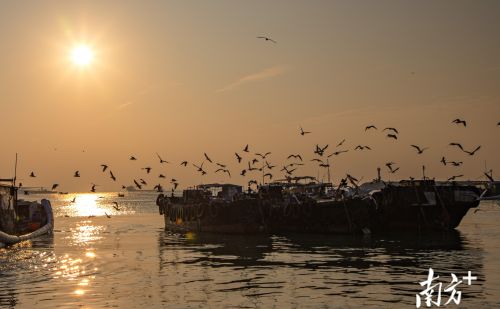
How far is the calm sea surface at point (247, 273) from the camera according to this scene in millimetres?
21453

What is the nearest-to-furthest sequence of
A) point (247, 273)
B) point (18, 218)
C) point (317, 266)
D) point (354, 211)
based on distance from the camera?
point (247, 273), point (317, 266), point (354, 211), point (18, 218)

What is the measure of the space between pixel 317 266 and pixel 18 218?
34.6 m

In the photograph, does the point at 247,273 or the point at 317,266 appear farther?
the point at 317,266

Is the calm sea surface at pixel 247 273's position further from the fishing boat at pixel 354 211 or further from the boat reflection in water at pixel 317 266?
the fishing boat at pixel 354 211

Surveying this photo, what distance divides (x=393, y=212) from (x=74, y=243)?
26297mm

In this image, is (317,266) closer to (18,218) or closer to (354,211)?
(354,211)

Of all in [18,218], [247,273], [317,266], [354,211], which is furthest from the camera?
[18,218]

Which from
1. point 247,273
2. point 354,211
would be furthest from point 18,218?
point 247,273

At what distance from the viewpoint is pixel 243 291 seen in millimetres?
23438

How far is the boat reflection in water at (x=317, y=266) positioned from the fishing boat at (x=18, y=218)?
11734mm

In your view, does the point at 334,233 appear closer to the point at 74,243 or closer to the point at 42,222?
the point at 74,243

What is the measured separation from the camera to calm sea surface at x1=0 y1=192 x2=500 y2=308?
2145 centimetres

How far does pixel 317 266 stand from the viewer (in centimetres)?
3108

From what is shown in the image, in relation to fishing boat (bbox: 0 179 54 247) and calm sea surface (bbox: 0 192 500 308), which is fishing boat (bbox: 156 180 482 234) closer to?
calm sea surface (bbox: 0 192 500 308)
